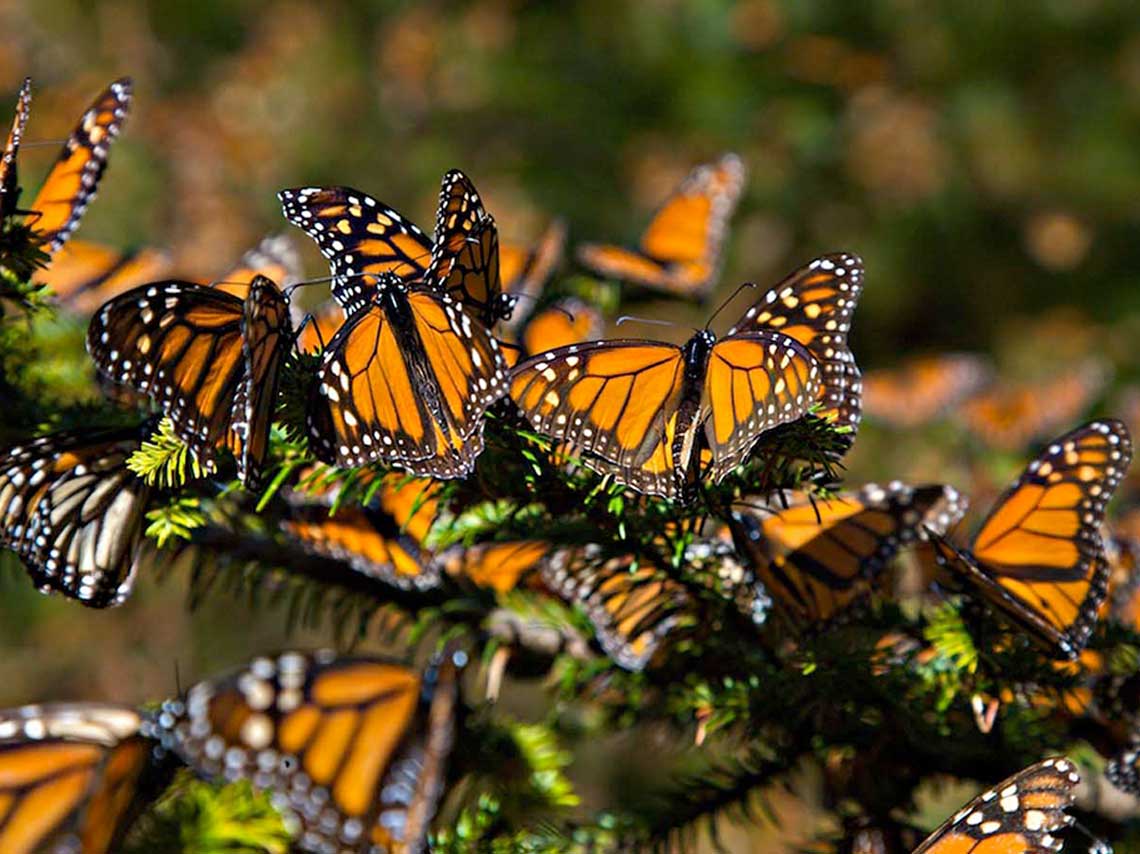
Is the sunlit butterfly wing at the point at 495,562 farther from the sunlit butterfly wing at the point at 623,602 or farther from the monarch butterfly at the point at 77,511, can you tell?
the monarch butterfly at the point at 77,511

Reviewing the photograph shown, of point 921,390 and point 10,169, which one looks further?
point 921,390

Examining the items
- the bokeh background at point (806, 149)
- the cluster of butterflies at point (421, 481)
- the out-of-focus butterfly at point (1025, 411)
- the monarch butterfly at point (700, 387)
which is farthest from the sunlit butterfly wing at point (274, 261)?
the bokeh background at point (806, 149)

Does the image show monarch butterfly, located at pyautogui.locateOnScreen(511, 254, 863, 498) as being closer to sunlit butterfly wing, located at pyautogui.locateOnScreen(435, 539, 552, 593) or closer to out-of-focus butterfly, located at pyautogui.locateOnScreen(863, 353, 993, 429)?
sunlit butterfly wing, located at pyautogui.locateOnScreen(435, 539, 552, 593)

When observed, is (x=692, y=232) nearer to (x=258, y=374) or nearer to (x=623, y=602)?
(x=623, y=602)

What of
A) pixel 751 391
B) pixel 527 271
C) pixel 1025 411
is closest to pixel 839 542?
pixel 751 391

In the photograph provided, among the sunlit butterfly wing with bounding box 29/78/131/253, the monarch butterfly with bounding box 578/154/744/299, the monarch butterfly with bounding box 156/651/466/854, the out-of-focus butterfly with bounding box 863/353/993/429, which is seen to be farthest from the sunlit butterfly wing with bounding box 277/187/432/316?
the out-of-focus butterfly with bounding box 863/353/993/429
